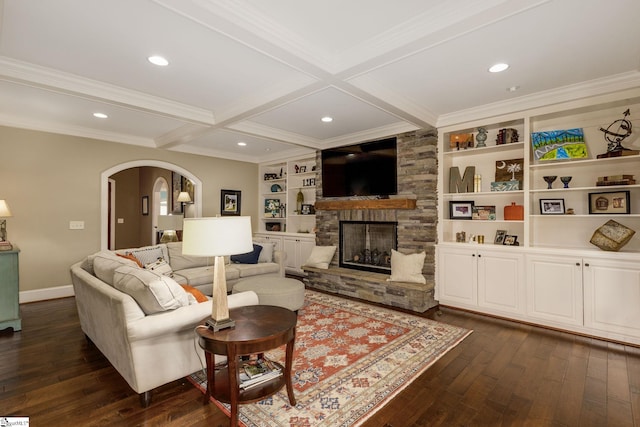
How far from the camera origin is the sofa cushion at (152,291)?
83.4 inches

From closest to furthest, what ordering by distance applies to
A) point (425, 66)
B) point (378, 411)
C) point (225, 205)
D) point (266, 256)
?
point (378, 411), point (425, 66), point (266, 256), point (225, 205)

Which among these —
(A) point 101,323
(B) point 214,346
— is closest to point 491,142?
(B) point 214,346

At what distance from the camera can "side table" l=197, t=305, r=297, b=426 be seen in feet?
5.90

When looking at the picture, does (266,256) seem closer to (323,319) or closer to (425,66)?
(323,319)

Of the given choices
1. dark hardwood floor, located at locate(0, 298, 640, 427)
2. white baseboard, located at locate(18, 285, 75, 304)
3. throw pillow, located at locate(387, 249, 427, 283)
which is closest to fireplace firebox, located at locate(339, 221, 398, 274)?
throw pillow, located at locate(387, 249, 427, 283)

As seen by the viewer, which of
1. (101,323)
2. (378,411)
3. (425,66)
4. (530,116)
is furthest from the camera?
(530,116)

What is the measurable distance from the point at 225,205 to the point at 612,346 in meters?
6.20

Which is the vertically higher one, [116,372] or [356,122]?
[356,122]

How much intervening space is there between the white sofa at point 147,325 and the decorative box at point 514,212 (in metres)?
3.38

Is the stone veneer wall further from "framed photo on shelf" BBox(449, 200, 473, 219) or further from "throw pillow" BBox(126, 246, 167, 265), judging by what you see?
"throw pillow" BBox(126, 246, 167, 265)

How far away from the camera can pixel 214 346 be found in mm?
1830

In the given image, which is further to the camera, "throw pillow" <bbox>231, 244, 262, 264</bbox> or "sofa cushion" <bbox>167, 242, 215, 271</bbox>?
"throw pillow" <bbox>231, 244, 262, 264</bbox>

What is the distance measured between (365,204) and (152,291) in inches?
136

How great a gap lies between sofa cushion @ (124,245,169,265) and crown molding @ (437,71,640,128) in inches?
167
